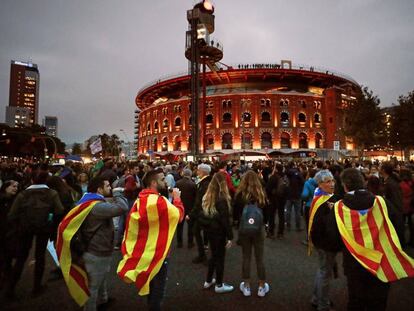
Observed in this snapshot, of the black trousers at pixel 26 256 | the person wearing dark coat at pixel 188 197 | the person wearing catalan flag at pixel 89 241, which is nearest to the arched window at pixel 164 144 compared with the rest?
the person wearing dark coat at pixel 188 197

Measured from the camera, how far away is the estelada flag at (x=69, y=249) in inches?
142

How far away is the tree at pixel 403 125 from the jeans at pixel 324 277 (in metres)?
34.4

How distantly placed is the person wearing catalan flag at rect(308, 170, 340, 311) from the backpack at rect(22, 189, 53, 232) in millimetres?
4498

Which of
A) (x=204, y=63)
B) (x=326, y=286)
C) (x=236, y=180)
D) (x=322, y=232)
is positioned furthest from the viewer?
(x=204, y=63)

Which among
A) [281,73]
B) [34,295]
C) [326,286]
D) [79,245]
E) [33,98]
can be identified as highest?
[33,98]

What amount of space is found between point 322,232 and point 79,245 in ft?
10.7

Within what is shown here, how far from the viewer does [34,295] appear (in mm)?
4738

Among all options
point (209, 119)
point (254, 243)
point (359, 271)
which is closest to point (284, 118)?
point (209, 119)

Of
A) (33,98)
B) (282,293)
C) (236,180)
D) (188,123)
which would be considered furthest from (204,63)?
(33,98)

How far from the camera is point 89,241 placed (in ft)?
12.0

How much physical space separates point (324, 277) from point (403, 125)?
116ft

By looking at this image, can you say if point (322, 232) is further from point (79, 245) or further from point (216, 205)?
point (79, 245)

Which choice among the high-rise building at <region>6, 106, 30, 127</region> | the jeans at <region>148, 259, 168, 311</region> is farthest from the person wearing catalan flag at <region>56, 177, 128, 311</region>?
the high-rise building at <region>6, 106, 30, 127</region>

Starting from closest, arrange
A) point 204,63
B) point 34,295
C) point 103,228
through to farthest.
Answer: point 103,228 < point 34,295 < point 204,63
